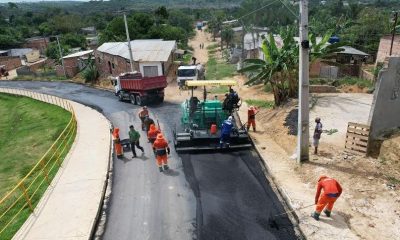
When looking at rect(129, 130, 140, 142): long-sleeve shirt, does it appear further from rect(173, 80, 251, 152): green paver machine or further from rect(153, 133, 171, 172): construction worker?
rect(153, 133, 171, 172): construction worker

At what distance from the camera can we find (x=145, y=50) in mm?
36375

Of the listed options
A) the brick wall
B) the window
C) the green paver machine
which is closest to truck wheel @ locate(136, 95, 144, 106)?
the window

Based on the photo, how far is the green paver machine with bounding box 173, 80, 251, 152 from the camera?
600 inches

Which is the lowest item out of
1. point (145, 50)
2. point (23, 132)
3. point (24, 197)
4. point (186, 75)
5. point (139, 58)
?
point (23, 132)

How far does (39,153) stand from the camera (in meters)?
20.0

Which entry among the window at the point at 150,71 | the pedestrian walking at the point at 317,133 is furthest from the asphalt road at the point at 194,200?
the window at the point at 150,71

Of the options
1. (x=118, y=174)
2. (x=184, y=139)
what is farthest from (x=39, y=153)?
(x=184, y=139)

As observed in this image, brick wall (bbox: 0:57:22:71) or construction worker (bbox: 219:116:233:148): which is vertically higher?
brick wall (bbox: 0:57:22:71)

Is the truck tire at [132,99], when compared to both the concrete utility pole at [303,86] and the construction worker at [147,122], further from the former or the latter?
the concrete utility pole at [303,86]

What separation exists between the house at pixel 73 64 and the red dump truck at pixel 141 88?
2070 cm

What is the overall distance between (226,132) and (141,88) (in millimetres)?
11863

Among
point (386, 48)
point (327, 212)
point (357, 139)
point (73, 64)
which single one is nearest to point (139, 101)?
point (357, 139)

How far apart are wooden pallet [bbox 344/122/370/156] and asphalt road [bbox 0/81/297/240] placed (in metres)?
3.60

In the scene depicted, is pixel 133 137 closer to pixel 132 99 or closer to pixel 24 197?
pixel 24 197
